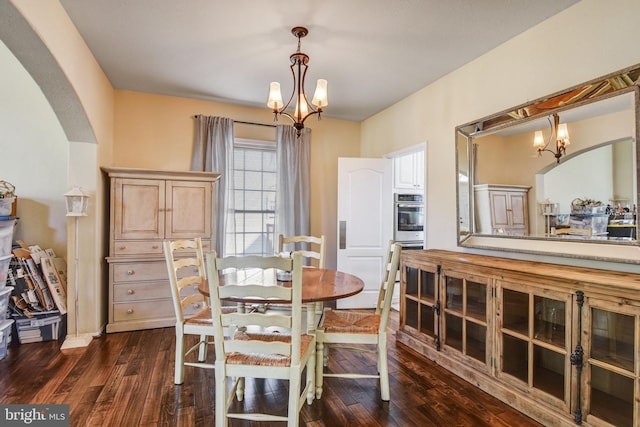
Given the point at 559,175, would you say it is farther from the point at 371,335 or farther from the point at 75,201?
the point at 75,201

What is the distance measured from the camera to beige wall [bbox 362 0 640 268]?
6.82 feet

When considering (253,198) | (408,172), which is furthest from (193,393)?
(408,172)

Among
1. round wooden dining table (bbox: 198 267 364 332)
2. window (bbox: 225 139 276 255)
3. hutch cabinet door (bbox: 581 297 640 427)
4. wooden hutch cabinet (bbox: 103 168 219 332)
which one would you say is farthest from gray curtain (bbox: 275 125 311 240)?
hutch cabinet door (bbox: 581 297 640 427)

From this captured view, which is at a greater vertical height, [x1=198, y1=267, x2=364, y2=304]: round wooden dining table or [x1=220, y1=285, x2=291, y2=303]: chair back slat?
[x1=220, y1=285, x2=291, y2=303]: chair back slat

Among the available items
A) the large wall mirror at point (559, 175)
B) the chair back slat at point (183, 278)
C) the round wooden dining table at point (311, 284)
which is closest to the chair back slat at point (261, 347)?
the round wooden dining table at point (311, 284)

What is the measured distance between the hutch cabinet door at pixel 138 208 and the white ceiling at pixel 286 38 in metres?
1.17

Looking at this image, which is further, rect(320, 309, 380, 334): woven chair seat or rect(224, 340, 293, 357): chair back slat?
rect(320, 309, 380, 334): woven chair seat

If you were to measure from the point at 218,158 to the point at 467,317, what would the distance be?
3.30m

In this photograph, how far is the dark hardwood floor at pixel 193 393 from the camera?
200 centimetres

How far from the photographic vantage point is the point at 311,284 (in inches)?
90.7

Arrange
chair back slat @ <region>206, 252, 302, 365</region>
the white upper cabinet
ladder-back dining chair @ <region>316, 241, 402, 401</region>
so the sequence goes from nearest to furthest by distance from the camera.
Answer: chair back slat @ <region>206, 252, 302, 365</region> → ladder-back dining chair @ <region>316, 241, 402, 401</region> → the white upper cabinet

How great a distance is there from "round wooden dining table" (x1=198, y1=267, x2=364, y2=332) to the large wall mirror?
1.41m

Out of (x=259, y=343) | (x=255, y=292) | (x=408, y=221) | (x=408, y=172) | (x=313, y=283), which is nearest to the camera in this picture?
(x=255, y=292)

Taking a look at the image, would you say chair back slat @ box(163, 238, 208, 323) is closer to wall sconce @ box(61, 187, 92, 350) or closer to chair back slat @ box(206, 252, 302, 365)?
chair back slat @ box(206, 252, 302, 365)
